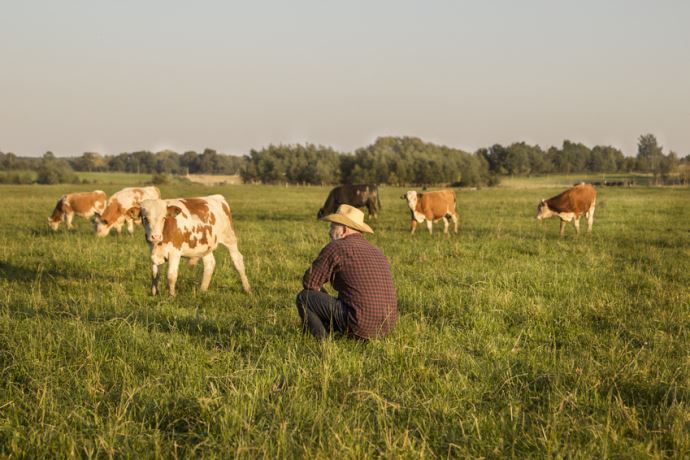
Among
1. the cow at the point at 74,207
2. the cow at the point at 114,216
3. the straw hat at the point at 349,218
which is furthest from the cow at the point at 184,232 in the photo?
the cow at the point at 74,207

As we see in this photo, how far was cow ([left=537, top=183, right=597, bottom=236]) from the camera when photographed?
18.2 m

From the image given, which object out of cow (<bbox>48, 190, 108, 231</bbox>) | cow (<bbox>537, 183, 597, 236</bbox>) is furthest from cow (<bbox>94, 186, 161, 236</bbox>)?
cow (<bbox>537, 183, 597, 236</bbox>)

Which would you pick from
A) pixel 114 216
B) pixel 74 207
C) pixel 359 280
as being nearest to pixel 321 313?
pixel 359 280

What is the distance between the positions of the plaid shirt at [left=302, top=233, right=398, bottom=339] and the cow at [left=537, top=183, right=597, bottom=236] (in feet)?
46.0

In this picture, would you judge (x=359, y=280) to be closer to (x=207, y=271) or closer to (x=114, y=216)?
(x=207, y=271)

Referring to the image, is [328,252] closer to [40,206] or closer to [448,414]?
[448,414]

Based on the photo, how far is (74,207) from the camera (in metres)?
20.5

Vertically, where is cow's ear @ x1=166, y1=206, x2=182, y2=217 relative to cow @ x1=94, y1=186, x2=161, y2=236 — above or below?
above

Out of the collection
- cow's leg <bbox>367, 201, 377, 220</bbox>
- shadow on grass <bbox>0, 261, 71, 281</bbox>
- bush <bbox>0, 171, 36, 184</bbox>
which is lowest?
shadow on grass <bbox>0, 261, 71, 281</bbox>

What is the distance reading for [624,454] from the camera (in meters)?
3.41

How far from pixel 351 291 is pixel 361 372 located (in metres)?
1.01

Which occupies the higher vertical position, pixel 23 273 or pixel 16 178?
pixel 16 178

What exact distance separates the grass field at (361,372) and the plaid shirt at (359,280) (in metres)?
0.23

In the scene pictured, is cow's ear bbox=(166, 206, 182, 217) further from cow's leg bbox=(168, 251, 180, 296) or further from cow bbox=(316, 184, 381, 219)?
cow bbox=(316, 184, 381, 219)
